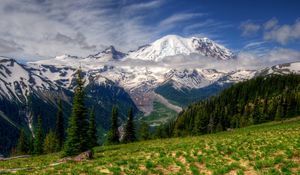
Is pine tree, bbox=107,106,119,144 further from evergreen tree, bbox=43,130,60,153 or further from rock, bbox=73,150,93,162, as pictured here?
rock, bbox=73,150,93,162

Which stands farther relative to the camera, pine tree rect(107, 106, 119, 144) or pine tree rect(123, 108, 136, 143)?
pine tree rect(123, 108, 136, 143)

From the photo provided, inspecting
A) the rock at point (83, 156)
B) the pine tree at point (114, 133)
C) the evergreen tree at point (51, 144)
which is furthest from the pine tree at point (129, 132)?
the rock at point (83, 156)

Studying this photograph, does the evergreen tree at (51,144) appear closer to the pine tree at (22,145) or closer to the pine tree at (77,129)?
the pine tree at (22,145)

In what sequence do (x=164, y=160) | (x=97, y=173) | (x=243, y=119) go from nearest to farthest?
1. (x=97, y=173)
2. (x=164, y=160)
3. (x=243, y=119)

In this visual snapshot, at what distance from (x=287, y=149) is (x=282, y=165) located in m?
4.85

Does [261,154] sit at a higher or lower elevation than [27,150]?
higher

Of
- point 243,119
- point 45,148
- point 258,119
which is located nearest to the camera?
point 45,148

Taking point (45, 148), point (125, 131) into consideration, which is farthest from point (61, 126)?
point (125, 131)

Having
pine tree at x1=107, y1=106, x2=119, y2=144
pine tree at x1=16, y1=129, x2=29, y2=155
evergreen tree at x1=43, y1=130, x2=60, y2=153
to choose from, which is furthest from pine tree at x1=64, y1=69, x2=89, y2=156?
pine tree at x1=16, y1=129, x2=29, y2=155

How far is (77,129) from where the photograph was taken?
175 ft

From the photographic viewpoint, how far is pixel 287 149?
28.3m

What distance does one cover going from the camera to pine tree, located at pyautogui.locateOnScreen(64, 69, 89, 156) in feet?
171

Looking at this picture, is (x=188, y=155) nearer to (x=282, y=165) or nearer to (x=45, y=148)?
(x=282, y=165)

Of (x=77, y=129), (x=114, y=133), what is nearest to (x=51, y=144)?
(x=114, y=133)
